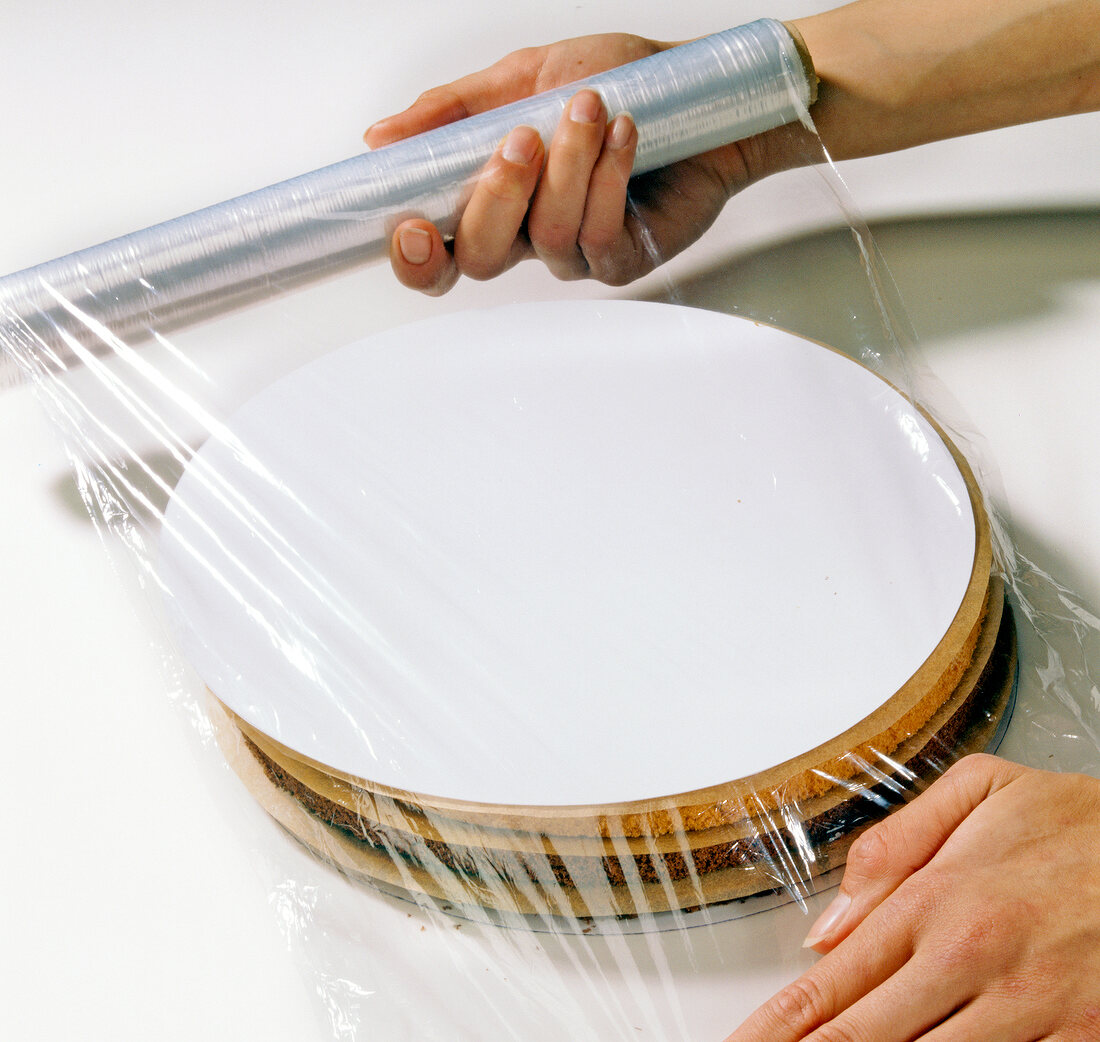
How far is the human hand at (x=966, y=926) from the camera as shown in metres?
0.42

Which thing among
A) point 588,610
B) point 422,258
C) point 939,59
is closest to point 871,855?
point 588,610

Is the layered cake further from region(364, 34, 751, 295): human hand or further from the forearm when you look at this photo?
the forearm

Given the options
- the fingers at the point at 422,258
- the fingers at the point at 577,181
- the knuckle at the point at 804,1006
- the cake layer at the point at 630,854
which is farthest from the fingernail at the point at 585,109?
the knuckle at the point at 804,1006

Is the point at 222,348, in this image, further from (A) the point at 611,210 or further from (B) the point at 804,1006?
(B) the point at 804,1006

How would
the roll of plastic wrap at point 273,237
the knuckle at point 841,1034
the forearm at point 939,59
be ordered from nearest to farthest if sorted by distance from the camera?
the knuckle at point 841,1034
the roll of plastic wrap at point 273,237
the forearm at point 939,59

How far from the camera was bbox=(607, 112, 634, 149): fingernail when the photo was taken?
0.71m

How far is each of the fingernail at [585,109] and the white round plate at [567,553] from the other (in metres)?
0.14

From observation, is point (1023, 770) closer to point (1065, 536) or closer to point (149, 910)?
point (1065, 536)

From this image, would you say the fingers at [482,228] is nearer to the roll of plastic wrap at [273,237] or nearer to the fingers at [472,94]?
the roll of plastic wrap at [273,237]

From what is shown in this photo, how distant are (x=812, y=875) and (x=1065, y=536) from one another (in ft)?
1.11

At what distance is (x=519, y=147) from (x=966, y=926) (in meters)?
0.55

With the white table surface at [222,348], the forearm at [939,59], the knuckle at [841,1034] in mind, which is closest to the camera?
the knuckle at [841,1034]

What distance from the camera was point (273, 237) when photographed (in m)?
0.68

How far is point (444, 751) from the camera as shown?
0.50m
